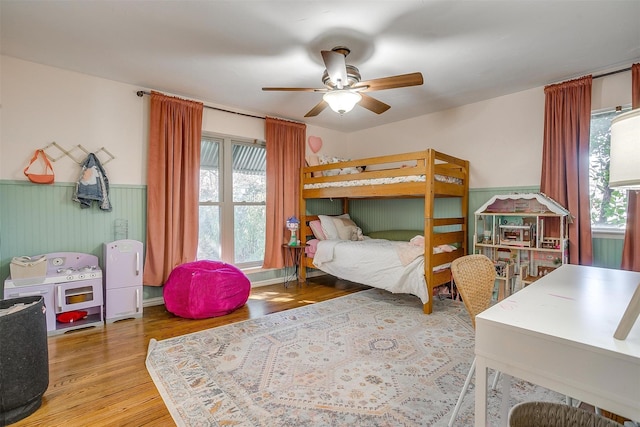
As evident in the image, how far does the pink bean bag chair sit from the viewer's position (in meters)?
2.95

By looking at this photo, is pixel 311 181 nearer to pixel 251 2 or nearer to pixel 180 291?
pixel 180 291

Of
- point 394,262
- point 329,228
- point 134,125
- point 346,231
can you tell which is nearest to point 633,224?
point 394,262

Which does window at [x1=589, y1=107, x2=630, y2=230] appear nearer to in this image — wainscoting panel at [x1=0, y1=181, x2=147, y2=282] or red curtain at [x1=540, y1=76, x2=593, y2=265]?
red curtain at [x1=540, y1=76, x2=593, y2=265]

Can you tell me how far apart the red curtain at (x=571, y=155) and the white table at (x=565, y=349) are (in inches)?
81.4

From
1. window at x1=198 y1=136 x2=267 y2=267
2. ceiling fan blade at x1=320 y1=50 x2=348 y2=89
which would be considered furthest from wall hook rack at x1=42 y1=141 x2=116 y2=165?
ceiling fan blade at x1=320 y1=50 x2=348 y2=89

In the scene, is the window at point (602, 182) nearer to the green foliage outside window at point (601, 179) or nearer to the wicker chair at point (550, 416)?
the green foliage outside window at point (601, 179)

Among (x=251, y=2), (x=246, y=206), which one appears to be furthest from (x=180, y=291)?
(x=251, y=2)

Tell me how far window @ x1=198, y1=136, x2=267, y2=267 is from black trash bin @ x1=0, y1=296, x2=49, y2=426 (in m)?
2.16

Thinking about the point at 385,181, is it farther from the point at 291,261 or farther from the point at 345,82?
the point at 291,261

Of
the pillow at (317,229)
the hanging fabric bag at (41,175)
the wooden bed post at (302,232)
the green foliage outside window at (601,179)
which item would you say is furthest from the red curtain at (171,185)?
the green foliage outside window at (601,179)

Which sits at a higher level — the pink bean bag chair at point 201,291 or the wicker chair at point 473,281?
the wicker chair at point 473,281

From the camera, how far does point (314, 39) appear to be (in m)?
2.31

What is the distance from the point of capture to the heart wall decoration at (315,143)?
4.73m

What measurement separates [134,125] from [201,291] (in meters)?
1.91
